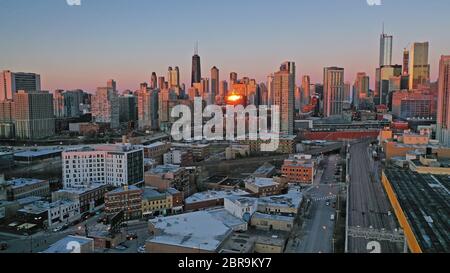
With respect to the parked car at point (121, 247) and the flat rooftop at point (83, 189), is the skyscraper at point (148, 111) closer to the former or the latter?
the flat rooftop at point (83, 189)

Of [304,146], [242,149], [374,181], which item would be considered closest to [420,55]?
[304,146]

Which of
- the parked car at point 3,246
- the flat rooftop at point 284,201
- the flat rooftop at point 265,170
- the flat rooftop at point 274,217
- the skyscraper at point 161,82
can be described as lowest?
the parked car at point 3,246

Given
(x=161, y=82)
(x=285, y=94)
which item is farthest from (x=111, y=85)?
(x=285, y=94)

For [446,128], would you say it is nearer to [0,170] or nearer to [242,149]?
[242,149]

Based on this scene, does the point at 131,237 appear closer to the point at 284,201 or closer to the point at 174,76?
the point at 284,201

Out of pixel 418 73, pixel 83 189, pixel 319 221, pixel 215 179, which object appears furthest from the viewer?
pixel 418 73

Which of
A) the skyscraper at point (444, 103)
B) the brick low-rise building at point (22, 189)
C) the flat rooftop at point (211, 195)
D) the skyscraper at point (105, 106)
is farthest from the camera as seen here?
the skyscraper at point (105, 106)

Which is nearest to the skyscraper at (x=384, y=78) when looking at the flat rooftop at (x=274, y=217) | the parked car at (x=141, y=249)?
the flat rooftop at (x=274, y=217)
